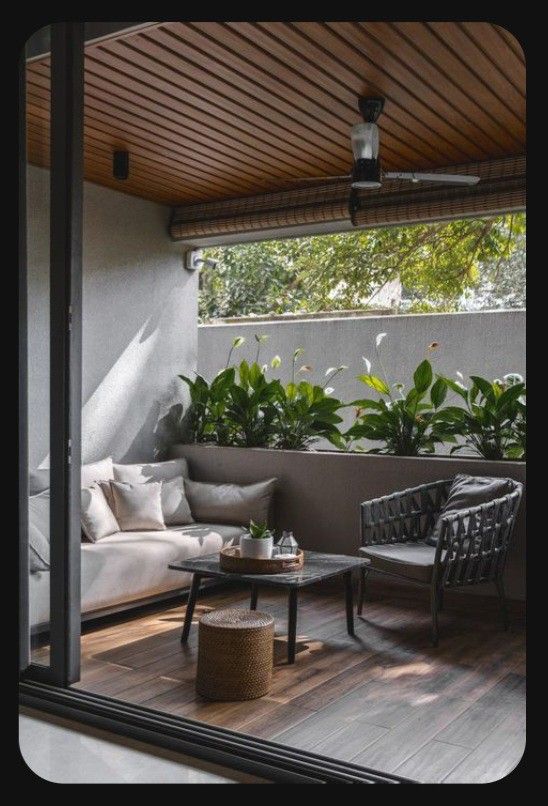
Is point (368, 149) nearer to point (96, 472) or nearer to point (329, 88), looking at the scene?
point (329, 88)

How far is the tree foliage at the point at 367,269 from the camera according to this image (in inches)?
395

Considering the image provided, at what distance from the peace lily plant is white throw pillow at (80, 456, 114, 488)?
1163 millimetres

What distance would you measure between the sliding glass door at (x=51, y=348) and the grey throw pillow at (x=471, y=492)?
226 centimetres

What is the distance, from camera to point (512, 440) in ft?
17.6

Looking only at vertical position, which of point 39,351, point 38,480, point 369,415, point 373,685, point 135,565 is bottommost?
point 373,685

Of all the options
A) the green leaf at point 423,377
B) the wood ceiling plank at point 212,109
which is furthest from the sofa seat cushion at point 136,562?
the wood ceiling plank at point 212,109

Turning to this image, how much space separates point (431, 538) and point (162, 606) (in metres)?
1.75

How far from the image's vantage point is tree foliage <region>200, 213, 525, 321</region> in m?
10.0

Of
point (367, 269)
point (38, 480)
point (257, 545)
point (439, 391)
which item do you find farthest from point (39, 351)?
point (367, 269)

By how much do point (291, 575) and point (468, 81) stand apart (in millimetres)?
2607

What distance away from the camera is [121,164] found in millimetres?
5137

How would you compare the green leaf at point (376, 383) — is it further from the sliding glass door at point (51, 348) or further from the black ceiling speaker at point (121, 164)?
the sliding glass door at point (51, 348)

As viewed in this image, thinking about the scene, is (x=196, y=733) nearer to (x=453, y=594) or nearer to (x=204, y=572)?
(x=204, y=572)

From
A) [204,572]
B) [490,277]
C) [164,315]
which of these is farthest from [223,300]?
[204,572]
